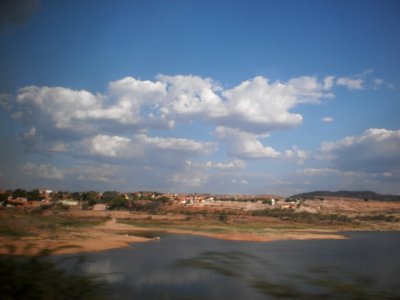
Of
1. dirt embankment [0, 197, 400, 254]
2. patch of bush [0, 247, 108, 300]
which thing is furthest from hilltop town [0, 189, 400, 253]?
patch of bush [0, 247, 108, 300]

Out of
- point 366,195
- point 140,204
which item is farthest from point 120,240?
point 366,195

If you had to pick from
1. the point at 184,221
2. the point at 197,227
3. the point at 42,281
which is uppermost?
the point at 42,281

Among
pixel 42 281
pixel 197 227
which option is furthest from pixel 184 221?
pixel 42 281

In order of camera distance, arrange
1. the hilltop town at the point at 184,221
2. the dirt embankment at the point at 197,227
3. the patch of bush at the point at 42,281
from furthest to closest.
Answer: the hilltop town at the point at 184,221 < the dirt embankment at the point at 197,227 < the patch of bush at the point at 42,281

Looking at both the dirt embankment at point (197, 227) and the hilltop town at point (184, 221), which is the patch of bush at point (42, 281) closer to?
the dirt embankment at point (197, 227)

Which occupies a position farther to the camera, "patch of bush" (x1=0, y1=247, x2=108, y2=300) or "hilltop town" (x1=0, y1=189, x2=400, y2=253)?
"hilltop town" (x1=0, y1=189, x2=400, y2=253)

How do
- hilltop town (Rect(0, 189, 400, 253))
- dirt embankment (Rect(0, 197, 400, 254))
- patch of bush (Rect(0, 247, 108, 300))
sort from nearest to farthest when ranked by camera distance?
patch of bush (Rect(0, 247, 108, 300))
dirt embankment (Rect(0, 197, 400, 254))
hilltop town (Rect(0, 189, 400, 253))

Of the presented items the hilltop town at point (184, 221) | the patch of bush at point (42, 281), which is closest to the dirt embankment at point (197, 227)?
the hilltop town at point (184, 221)

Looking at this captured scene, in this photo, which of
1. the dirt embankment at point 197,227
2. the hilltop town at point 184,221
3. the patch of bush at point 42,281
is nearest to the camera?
the patch of bush at point 42,281

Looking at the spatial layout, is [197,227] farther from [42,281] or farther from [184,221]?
[42,281]

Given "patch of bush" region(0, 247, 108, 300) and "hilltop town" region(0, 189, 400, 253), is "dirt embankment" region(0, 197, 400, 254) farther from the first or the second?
"patch of bush" region(0, 247, 108, 300)

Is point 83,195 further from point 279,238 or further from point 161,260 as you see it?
point 161,260

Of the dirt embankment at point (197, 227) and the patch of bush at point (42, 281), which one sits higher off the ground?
the patch of bush at point (42, 281)

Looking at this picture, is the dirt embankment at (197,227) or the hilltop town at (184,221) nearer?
the dirt embankment at (197,227)
